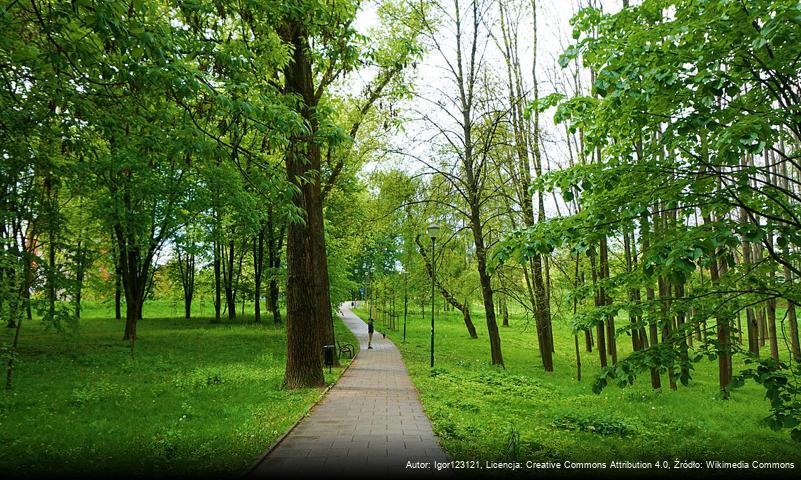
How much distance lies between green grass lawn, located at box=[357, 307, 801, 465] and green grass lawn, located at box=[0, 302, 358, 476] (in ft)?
8.85

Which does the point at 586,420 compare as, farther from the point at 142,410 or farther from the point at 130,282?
the point at 130,282

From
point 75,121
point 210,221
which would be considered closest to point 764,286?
point 75,121

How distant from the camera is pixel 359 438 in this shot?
6.21m

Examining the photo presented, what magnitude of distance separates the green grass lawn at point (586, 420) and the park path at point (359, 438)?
0.38m

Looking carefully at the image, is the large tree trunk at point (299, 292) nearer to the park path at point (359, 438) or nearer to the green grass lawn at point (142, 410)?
the green grass lawn at point (142, 410)

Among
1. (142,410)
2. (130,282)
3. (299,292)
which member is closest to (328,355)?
(299,292)

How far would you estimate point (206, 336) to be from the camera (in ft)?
77.5

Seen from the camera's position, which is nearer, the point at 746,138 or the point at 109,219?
the point at 746,138

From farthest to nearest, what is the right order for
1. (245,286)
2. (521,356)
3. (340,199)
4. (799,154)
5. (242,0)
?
(245,286)
(340,199)
(521,356)
(242,0)
(799,154)

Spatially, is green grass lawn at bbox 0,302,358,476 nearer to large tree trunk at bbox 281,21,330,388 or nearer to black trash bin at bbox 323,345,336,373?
large tree trunk at bbox 281,21,330,388

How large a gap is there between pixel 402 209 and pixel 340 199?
488 inches

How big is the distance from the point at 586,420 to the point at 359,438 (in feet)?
13.7

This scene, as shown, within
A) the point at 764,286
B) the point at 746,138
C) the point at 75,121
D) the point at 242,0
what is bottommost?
the point at 764,286

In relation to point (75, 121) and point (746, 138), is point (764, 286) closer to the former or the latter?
point (746, 138)
